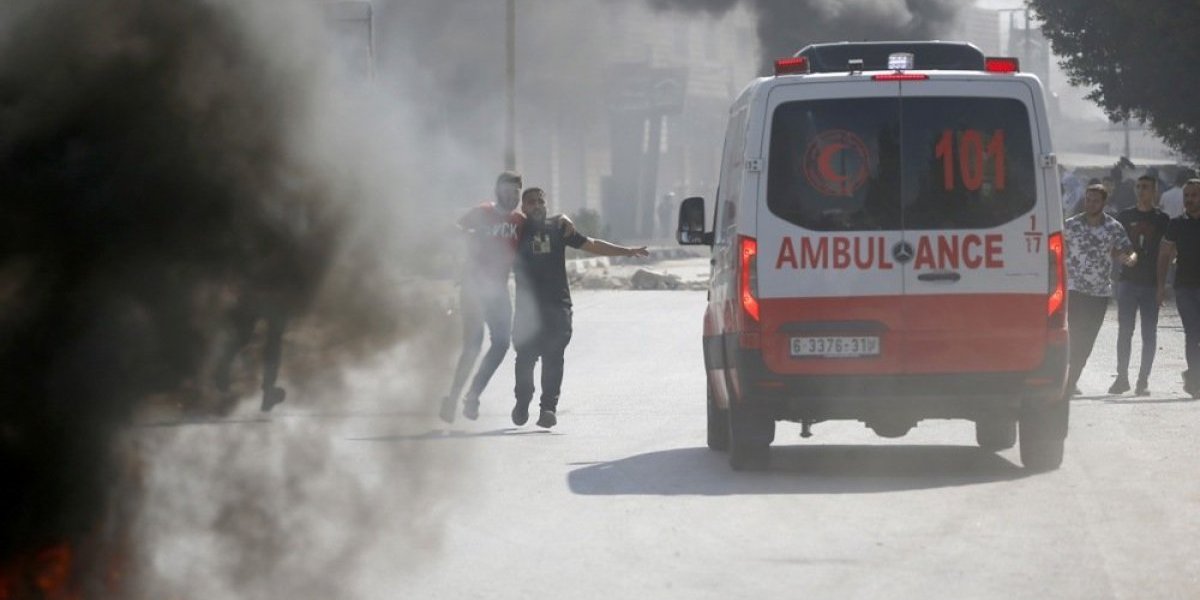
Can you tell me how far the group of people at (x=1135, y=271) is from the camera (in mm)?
14844

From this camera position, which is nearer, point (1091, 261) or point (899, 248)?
point (899, 248)

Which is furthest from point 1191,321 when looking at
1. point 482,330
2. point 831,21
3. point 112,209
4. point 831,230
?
point 831,21

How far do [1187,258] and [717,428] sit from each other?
5.49 metres

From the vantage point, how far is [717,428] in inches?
455

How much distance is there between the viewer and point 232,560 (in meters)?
5.93

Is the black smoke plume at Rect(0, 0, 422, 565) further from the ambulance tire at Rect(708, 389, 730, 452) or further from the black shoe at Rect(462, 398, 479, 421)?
the black shoe at Rect(462, 398, 479, 421)

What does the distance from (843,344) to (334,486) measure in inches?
181

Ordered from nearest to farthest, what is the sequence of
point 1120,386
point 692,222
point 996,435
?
point 692,222, point 996,435, point 1120,386

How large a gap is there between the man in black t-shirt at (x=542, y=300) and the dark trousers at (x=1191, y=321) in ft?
14.7

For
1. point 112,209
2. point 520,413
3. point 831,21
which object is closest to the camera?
point 112,209

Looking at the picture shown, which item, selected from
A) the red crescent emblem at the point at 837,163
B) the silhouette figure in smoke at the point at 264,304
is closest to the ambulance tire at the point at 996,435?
the red crescent emblem at the point at 837,163

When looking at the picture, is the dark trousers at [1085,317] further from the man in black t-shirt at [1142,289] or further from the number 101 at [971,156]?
the number 101 at [971,156]

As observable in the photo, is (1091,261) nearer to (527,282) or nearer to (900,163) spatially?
(527,282)

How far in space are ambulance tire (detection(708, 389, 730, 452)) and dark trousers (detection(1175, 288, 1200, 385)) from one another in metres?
4.96
